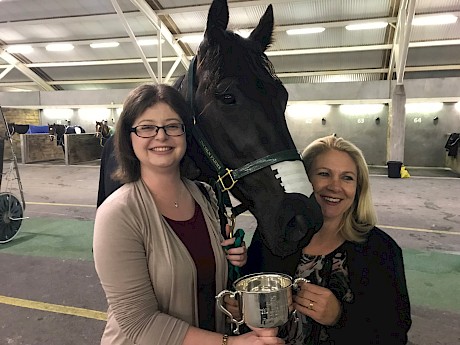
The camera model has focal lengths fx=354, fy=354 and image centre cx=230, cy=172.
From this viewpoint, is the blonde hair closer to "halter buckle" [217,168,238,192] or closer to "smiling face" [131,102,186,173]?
"halter buckle" [217,168,238,192]

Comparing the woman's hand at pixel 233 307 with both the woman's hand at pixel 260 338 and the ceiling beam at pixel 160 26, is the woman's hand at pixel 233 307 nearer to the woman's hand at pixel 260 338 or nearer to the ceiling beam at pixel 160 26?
the woman's hand at pixel 260 338

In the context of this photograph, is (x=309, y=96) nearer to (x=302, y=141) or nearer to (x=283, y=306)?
(x=302, y=141)

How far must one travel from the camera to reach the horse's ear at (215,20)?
1346 millimetres

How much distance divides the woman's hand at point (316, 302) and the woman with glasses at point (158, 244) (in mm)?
222

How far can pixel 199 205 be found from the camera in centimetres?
129

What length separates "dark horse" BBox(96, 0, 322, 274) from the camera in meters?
1.16

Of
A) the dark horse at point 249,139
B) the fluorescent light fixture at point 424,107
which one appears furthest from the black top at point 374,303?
the fluorescent light fixture at point 424,107

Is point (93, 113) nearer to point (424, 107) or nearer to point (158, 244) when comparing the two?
point (424, 107)

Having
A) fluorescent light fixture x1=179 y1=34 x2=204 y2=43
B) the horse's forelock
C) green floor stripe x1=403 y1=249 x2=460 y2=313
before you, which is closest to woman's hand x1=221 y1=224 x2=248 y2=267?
the horse's forelock

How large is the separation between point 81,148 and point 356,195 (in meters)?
15.8

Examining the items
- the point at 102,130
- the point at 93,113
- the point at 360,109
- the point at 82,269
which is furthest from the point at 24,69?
the point at 82,269

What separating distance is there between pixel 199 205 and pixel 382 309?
0.77m

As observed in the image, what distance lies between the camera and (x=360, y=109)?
50.4 ft

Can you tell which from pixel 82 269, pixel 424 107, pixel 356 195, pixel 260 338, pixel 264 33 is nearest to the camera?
pixel 260 338
